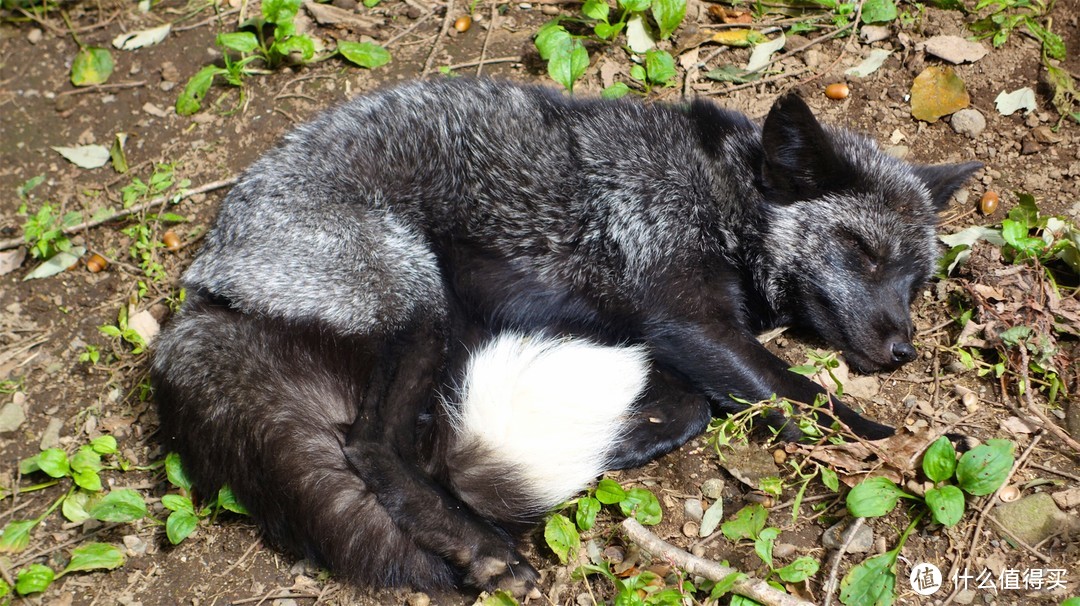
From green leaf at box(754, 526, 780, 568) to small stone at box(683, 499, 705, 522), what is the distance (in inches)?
11.9

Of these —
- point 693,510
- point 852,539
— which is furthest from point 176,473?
point 852,539

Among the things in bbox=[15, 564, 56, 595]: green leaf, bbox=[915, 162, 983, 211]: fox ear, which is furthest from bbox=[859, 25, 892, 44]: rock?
bbox=[15, 564, 56, 595]: green leaf

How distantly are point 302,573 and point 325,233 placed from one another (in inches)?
58.7

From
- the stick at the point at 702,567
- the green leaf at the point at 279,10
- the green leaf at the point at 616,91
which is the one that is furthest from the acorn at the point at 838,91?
the green leaf at the point at 279,10

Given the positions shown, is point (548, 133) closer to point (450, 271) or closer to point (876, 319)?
point (450, 271)

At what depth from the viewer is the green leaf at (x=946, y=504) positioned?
124 inches

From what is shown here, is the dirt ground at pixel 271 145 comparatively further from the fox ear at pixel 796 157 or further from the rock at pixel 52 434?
the fox ear at pixel 796 157

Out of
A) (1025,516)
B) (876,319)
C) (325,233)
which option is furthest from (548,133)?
(1025,516)

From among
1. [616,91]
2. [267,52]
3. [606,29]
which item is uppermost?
[606,29]

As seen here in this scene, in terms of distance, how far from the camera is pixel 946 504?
10.4 ft

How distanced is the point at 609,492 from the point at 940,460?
1292 millimetres

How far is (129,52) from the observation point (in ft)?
19.0

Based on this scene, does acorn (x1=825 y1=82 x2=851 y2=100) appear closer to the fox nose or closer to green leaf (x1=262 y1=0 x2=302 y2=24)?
the fox nose

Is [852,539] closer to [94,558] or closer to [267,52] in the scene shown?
[94,558]
